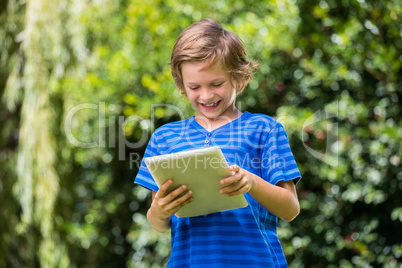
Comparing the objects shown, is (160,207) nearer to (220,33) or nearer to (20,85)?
(220,33)

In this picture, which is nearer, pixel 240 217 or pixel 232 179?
pixel 232 179

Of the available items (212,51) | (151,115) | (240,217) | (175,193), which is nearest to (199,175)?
(175,193)

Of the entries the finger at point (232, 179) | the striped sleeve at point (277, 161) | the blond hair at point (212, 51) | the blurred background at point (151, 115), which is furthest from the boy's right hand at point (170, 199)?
the blurred background at point (151, 115)

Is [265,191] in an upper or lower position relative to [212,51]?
lower

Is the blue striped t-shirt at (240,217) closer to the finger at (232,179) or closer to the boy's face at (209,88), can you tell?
the boy's face at (209,88)

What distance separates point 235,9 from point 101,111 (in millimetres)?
1110

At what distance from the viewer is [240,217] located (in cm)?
143

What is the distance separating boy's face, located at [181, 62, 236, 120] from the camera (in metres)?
1.46

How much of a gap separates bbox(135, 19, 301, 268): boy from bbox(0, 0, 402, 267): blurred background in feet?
5.42

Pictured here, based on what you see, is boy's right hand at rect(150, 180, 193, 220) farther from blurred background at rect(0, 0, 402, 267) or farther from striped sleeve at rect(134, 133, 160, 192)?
blurred background at rect(0, 0, 402, 267)

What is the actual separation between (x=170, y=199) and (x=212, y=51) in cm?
39

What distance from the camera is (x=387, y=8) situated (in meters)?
3.02

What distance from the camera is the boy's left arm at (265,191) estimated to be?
1.30 m

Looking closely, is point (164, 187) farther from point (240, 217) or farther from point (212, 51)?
point (212, 51)
